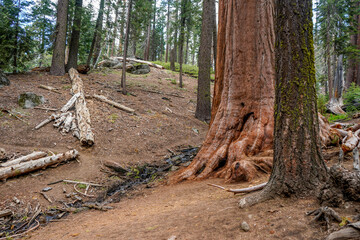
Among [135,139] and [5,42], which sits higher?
[5,42]

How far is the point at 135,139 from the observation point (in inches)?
344

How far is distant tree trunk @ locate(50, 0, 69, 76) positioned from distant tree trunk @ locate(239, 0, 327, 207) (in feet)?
46.5

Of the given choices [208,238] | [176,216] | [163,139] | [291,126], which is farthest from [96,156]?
[291,126]

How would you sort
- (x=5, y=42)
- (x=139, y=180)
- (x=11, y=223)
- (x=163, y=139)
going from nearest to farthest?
1. (x=11, y=223)
2. (x=139, y=180)
3. (x=163, y=139)
4. (x=5, y=42)

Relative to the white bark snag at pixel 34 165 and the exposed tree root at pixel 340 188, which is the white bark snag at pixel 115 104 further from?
the exposed tree root at pixel 340 188

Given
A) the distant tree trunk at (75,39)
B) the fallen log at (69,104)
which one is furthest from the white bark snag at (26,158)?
the distant tree trunk at (75,39)

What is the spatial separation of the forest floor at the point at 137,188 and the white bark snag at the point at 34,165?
6.5 inches

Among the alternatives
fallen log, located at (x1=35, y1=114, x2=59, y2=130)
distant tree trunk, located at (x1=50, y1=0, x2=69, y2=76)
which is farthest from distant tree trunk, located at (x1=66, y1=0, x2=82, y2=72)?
fallen log, located at (x1=35, y1=114, x2=59, y2=130)

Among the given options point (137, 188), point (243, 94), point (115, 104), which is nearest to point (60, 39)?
point (115, 104)

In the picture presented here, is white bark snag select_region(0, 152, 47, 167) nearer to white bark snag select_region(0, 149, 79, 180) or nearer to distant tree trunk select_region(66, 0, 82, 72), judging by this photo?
white bark snag select_region(0, 149, 79, 180)

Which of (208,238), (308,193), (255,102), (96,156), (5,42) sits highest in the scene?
(5,42)

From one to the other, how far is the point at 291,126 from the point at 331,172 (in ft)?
2.06

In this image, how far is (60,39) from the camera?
43.3 ft

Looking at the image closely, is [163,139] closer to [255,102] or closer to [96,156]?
[96,156]
